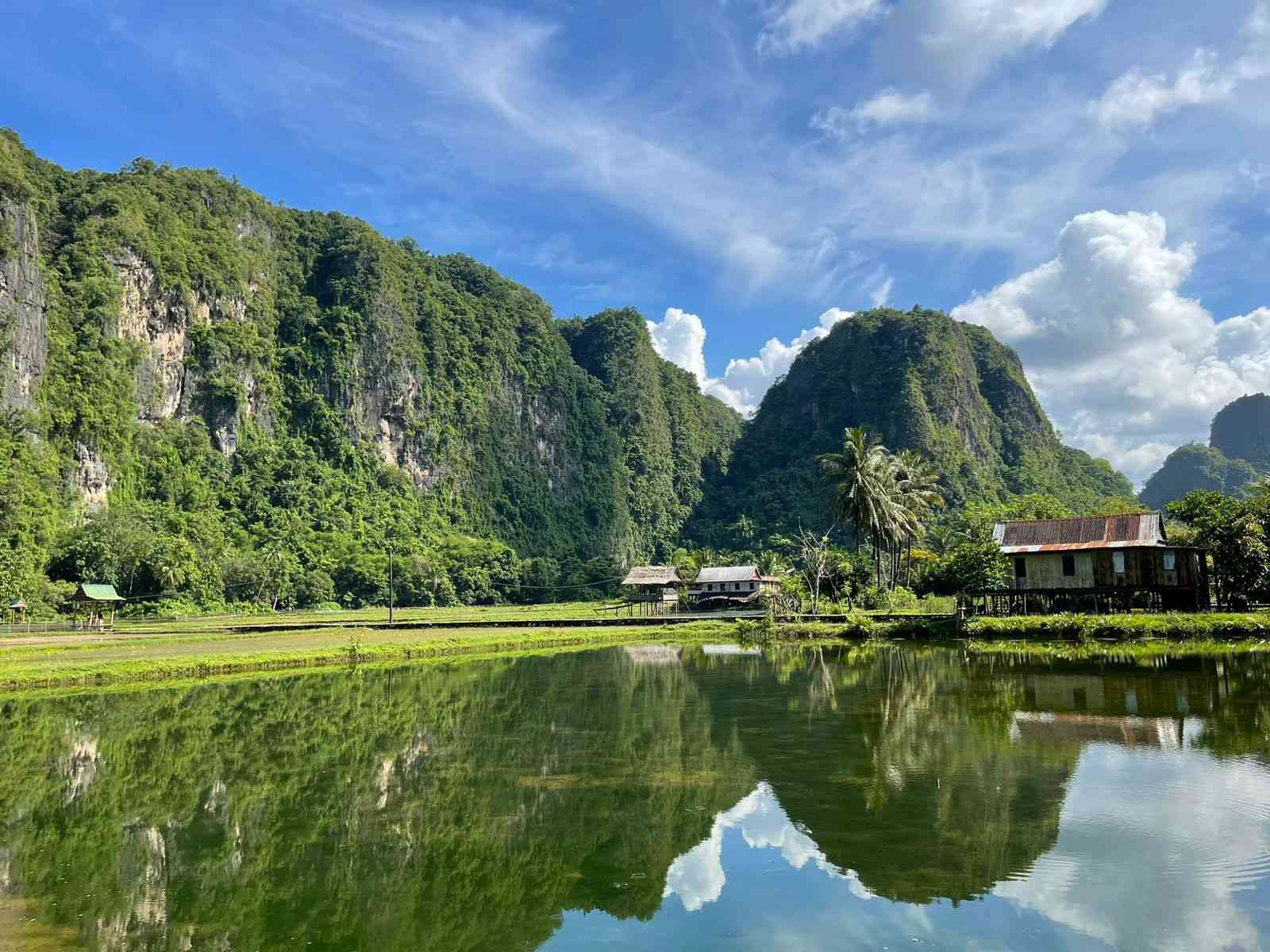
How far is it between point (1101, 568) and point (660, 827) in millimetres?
30827

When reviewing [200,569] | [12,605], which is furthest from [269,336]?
[12,605]

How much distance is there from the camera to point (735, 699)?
2014cm

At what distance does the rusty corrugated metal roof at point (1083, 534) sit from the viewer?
34688 millimetres

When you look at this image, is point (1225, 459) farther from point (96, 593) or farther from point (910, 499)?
point (96, 593)

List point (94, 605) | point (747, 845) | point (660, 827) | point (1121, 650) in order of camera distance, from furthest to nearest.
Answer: point (94, 605) < point (1121, 650) < point (660, 827) < point (747, 845)

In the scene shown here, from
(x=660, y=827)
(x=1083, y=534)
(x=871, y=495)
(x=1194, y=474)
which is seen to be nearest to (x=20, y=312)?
(x=871, y=495)

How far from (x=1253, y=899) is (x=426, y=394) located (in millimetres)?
126041

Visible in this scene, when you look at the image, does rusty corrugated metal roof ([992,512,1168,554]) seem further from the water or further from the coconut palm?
the water

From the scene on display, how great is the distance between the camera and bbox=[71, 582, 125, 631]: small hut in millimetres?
49562

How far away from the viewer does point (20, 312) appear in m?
70.9

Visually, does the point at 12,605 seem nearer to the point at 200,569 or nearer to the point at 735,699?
the point at 200,569

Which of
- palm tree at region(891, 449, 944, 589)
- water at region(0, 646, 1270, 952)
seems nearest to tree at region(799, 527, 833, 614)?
palm tree at region(891, 449, 944, 589)

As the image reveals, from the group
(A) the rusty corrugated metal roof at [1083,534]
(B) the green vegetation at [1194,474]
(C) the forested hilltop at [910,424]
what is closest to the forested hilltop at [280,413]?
(C) the forested hilltop at [910,424]

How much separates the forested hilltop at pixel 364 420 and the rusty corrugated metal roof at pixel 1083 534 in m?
19.4
